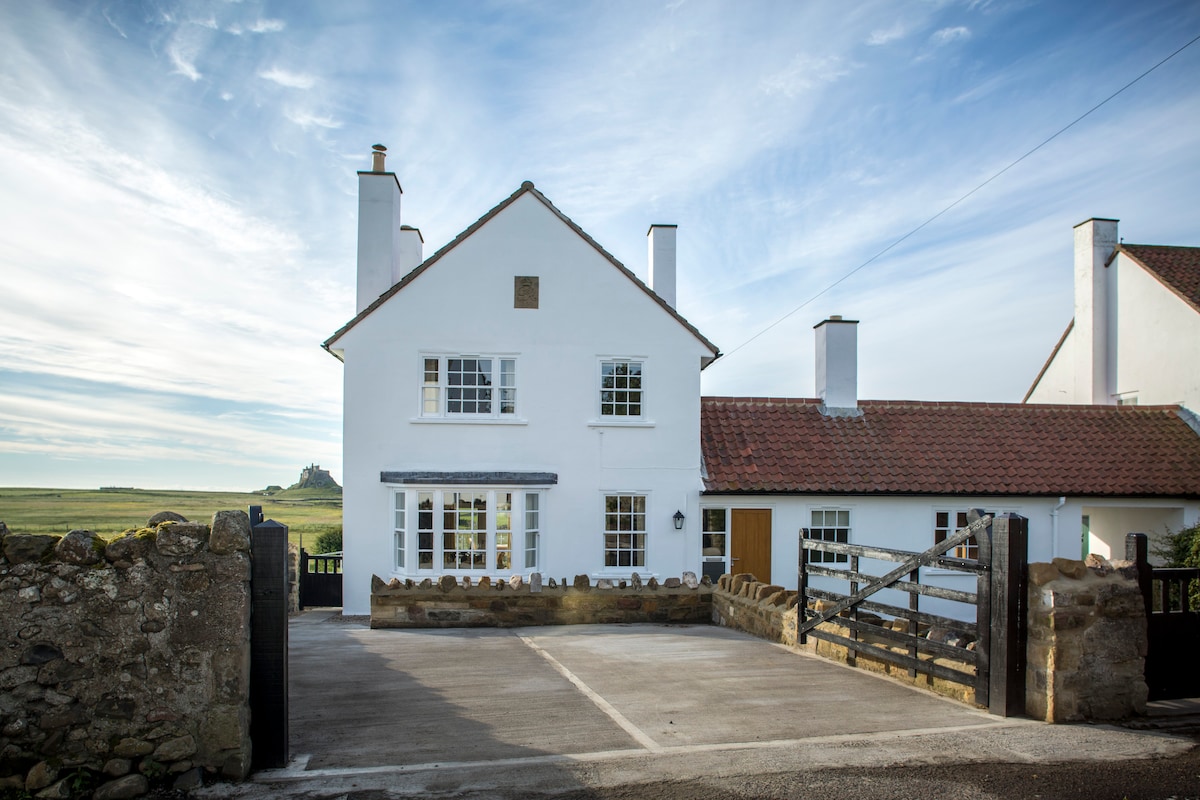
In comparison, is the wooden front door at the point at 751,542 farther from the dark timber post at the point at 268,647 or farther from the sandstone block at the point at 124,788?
the sandstone block at the point at 124,788

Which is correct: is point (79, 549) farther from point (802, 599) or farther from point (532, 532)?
point (532, 532)

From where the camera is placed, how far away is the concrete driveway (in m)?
6.08

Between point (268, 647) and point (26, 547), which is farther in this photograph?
point (268, 647)

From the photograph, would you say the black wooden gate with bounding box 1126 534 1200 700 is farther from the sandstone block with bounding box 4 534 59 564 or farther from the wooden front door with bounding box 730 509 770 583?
the wooden front door with bounding box 730 509 770 583

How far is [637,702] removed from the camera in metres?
8.05

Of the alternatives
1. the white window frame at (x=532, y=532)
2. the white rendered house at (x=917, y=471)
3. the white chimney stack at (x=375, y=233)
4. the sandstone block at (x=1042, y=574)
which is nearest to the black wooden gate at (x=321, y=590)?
the white window frame at (x=532, y=532)

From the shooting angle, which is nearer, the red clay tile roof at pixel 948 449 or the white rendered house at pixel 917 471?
the white rendered house at pixel 917 471

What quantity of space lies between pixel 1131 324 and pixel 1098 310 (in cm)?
109

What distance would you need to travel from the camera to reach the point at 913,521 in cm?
1947

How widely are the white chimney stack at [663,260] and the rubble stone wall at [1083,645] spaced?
14163 mm

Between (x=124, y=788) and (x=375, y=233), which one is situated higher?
(x=375, y=233)

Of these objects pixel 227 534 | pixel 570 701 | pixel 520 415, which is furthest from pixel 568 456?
pixel 227 534

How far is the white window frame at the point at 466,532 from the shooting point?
17.7m

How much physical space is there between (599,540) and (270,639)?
1270cm
